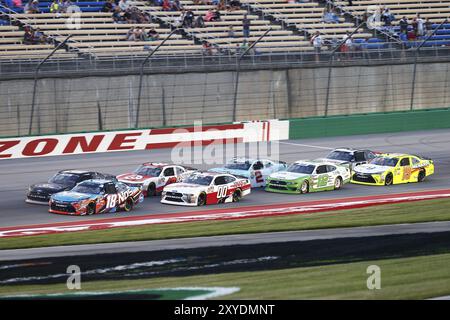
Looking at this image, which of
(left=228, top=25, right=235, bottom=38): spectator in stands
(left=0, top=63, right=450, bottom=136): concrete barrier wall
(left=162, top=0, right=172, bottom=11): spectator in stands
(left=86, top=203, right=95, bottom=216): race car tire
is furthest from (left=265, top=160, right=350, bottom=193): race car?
(left=162, top=0, right=172, bottom=11): spectator in stands

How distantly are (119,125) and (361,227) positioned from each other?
16116 mm

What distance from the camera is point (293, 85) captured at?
45.8 meters

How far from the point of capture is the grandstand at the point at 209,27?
4297 centimetres

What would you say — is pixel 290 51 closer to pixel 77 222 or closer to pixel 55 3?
pixel 55 3

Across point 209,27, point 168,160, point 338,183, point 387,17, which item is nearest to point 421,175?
point 338,183

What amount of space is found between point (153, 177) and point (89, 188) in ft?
10.5

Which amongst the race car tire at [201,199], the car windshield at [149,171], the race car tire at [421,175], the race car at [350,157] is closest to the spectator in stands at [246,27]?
the race car at [350,157]

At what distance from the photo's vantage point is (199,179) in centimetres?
3156

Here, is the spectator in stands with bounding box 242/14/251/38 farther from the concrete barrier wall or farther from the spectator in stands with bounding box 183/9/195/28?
the concrete barrier wall

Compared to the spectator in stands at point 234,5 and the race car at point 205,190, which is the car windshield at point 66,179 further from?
the spectator in stands at point 234,5

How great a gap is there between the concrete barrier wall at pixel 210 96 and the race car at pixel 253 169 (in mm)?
7697

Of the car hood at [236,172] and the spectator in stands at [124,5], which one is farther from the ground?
the spectator in stands at [124,5]

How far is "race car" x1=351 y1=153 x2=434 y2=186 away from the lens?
3478cm

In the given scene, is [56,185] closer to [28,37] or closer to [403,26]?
[28,37]
